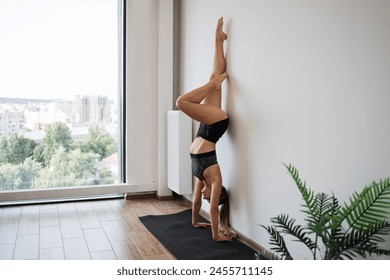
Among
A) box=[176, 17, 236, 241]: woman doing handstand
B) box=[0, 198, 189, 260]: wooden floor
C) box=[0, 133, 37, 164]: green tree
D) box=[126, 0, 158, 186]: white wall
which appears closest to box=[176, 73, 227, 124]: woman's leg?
box=[176, 17, 236, 241]: woman doing handstand

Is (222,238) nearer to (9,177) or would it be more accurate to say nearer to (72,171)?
(72,171)

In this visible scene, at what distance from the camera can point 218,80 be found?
2881 millimetres

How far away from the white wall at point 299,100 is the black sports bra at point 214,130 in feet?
0.27

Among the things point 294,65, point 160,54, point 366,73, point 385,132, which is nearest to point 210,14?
point 160,54

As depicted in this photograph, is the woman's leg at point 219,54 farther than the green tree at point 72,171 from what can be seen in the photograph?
No

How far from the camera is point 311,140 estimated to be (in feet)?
6.84

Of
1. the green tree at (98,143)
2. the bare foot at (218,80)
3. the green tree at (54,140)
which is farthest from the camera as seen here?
the green tree at (98,143)

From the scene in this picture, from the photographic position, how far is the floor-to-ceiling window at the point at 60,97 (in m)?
A: 3.79

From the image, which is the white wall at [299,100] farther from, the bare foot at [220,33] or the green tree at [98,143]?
the green tree at [98,143]

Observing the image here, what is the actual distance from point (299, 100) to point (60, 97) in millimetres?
2697

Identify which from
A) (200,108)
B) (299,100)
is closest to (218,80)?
(200,108)

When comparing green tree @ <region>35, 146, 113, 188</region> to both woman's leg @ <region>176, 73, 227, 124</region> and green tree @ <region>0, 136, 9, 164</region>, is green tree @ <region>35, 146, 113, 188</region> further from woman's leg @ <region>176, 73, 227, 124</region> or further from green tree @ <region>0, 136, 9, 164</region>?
woman's leg @ <region>176, 73, 227, 124</region>

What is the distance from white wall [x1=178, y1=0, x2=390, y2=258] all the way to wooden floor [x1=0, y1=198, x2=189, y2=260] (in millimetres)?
818

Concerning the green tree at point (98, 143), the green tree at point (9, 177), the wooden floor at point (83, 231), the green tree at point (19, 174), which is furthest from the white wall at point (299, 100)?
the green tree at point (9, 177)
